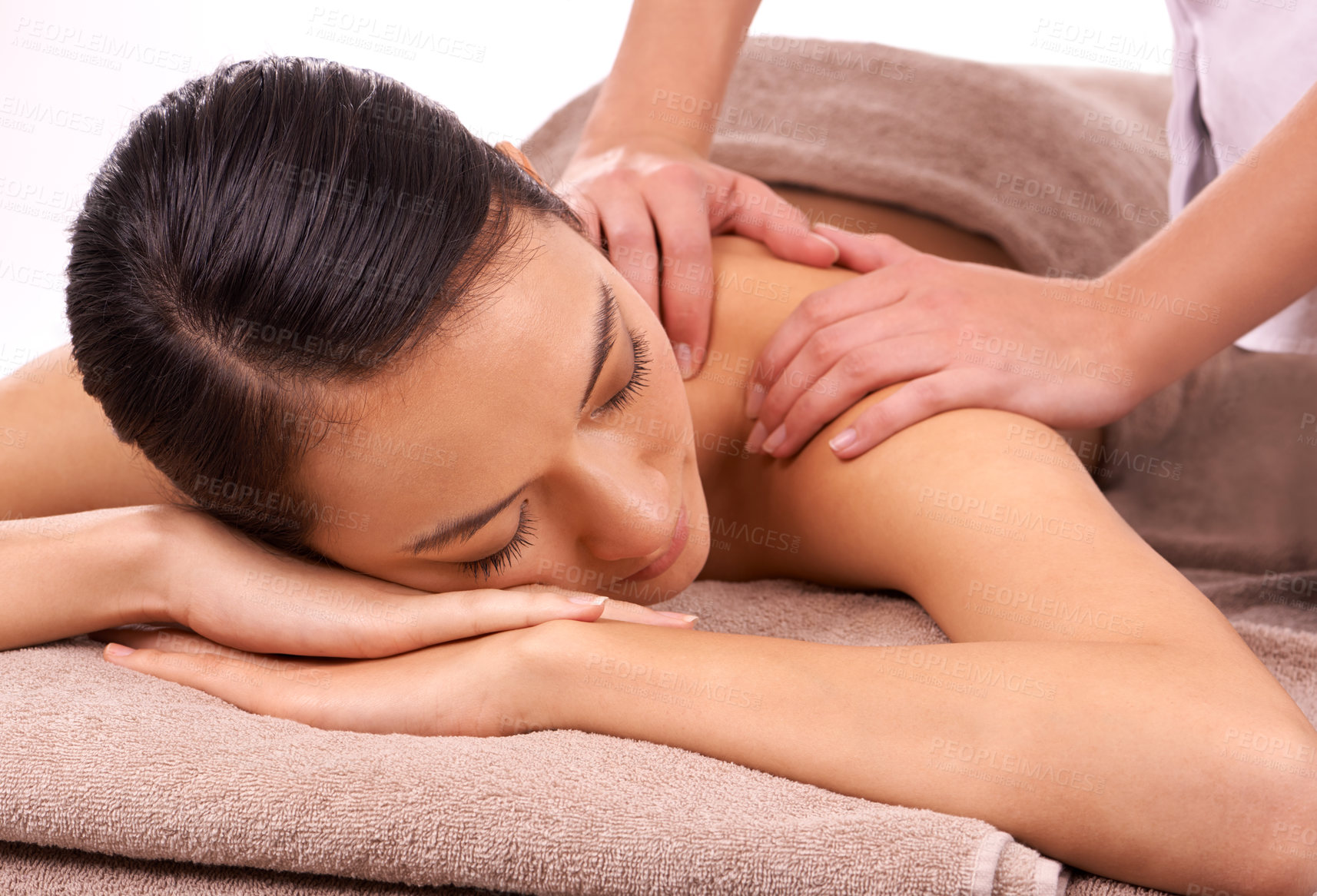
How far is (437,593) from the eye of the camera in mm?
863

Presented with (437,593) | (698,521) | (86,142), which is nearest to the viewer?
(437,593)

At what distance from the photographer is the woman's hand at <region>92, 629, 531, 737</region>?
756 mm

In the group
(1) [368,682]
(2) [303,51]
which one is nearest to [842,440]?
(1) [368,682]

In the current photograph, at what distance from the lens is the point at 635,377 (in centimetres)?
88

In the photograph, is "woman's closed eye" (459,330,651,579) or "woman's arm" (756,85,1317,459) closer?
"woman's closed eye" (459,330,651,579)

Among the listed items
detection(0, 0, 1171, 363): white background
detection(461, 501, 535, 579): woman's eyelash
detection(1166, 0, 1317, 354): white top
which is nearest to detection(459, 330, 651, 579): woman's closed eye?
detection(461, 501, 535, 579): woman's eyelash

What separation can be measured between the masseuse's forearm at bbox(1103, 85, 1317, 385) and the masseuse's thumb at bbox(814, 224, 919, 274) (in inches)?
9.7

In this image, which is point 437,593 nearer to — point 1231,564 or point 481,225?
point 481,225

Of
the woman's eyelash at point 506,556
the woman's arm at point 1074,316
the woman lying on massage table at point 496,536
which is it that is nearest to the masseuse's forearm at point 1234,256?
the woman's arm at point 1074,316

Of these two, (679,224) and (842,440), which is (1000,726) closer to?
(842,440)

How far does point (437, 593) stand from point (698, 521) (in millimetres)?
253

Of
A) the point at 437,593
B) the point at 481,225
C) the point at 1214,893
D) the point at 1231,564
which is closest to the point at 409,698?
the point at 437,593

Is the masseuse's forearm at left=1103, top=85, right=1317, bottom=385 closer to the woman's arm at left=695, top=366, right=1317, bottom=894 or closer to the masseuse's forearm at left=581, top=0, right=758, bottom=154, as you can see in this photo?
the woman's arm at left=695, top=366, right=1317, bottom=894

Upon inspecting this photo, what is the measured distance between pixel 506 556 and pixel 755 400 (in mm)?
396
